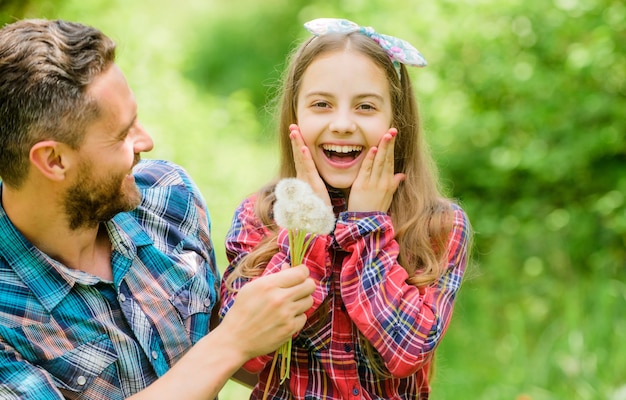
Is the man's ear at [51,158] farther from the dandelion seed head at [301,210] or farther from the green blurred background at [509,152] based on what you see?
the green blurred background at [509,152]

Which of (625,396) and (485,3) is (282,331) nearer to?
(625,396)

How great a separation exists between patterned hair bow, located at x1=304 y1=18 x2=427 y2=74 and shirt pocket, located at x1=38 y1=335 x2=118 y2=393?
123 cm

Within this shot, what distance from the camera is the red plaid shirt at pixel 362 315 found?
101 inches

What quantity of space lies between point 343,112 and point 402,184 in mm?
385

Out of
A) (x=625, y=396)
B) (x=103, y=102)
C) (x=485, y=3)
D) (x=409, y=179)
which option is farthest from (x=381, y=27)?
(x=103, y=102)

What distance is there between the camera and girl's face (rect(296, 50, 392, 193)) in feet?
9.02

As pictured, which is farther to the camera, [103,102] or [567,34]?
[567,34]

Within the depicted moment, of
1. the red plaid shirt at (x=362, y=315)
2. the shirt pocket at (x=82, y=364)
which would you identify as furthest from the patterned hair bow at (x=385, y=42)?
the shirt pocket at (x=82, y=364)

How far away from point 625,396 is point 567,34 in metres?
2.57

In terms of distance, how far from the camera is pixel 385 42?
2.87 metres

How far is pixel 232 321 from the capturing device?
249 cm

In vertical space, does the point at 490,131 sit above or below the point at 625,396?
above

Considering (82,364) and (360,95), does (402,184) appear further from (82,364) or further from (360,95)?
(82,364)

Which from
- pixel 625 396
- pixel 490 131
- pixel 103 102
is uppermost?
pixel 103 102
